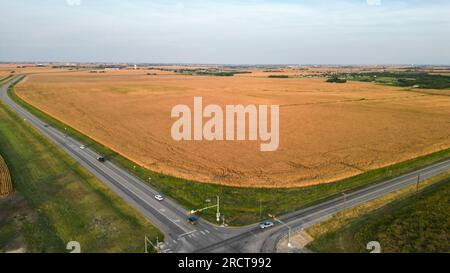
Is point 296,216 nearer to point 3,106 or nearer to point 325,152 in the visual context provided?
point 325,152

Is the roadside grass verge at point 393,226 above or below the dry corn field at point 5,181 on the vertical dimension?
below

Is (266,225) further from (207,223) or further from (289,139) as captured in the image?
(289,139)

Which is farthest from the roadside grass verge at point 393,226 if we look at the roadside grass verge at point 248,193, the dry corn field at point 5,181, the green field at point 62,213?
the dry corn field at point 5,181

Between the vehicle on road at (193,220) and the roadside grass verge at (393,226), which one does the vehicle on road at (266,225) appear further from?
the vehicle on road at (193,220)

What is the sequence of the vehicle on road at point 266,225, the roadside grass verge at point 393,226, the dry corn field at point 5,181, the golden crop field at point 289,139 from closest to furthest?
the roadside grass verge at point 393,226 < the vehicle on road at point 266,225 < the dry corn field at point 5,181 < the golden crop field at point 289,139

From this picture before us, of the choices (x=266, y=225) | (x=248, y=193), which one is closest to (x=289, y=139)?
(x=248, y=193)

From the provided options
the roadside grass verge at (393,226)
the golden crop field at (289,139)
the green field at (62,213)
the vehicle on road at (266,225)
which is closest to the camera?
the roadside grass verge at (393,226)

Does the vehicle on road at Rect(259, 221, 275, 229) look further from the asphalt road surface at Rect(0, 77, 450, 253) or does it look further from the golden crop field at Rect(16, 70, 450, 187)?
the golden crop field at Rect(16, 70, 450, 187)
